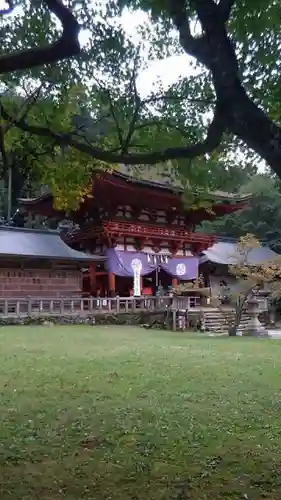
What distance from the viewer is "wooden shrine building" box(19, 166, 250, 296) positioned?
20609mm

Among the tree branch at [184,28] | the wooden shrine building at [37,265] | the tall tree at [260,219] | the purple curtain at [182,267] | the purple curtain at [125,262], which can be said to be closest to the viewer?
the tree branch at [184,28]

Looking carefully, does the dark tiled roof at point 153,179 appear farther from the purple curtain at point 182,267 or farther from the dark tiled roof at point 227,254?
the dark tiled roof at point 227,254

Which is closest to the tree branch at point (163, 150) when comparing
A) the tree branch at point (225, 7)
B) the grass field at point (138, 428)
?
the tree branch at point (225, 7)

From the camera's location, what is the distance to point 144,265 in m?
22.6

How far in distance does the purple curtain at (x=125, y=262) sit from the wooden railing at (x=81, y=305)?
2907 mm

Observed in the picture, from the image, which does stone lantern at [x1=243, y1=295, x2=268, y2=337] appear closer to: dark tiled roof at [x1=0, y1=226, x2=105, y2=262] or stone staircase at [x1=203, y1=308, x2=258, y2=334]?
stone staircase at [x1=203, y1=308, x2=258, y2=334]

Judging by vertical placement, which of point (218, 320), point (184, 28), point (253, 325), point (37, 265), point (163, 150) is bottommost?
point (253, 325)

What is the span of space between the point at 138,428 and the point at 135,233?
16889 mm

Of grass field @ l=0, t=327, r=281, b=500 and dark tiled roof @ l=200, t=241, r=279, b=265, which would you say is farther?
dark tiled roof @ l=200, t=241, r=279, b=265

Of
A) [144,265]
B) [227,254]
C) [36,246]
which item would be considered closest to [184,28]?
[36,246]

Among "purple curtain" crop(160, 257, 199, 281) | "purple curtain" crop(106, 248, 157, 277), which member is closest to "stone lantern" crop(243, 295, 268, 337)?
"purple curtain" crop(106, 248, 157, 277)

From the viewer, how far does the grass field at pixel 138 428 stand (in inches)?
147

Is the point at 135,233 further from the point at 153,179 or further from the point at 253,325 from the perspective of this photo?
the point at 253,325

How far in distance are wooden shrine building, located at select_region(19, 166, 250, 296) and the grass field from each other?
38.6 ft
